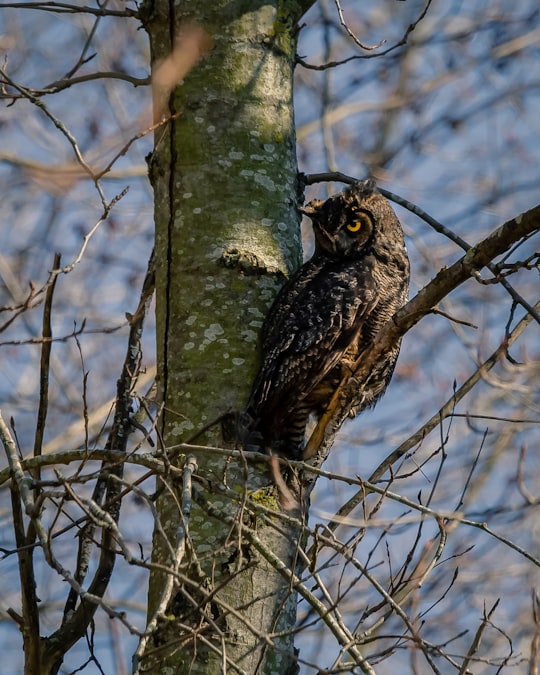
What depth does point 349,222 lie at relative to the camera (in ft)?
14.3

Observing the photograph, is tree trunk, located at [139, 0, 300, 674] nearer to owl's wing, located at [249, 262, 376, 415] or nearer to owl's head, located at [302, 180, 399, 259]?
owl's wing, located at [249, 262, 376, 415]

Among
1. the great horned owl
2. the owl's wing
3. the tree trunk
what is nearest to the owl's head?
the great horned owl

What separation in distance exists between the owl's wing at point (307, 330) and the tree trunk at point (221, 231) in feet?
0.20

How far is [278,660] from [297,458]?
3.05 feet

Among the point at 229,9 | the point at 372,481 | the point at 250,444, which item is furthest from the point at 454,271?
the point at 229,9

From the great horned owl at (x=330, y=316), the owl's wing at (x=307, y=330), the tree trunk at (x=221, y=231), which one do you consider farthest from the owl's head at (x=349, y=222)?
the tree trunk at (x=221, y=231)

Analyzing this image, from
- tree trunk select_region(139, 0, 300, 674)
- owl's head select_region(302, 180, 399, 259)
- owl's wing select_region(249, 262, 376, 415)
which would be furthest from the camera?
owl's head select_region(302, 180, 399, 259)

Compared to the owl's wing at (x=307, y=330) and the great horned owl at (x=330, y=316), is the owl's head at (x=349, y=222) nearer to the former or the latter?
the great horned owl at (x=330, y=316)

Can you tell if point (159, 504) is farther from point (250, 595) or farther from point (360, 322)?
point (360, 322)

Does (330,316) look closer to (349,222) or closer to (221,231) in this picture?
(221,231)

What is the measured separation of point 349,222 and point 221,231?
874 millimetres

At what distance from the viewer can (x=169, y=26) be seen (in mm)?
3957

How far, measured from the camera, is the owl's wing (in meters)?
3.53

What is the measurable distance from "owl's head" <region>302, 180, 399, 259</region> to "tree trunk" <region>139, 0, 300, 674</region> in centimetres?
43
